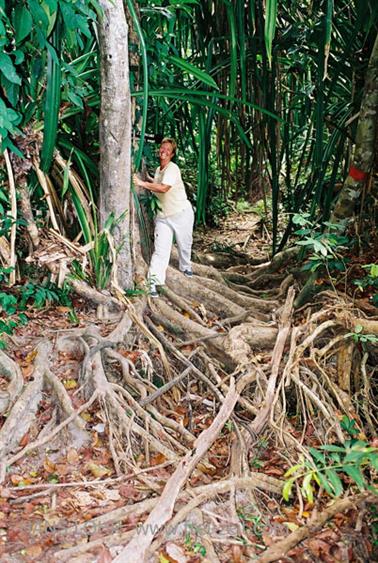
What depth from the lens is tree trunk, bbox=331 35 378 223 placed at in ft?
9.50

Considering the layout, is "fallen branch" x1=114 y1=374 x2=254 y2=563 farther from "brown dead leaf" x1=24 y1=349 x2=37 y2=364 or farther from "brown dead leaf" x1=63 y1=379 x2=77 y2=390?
"brown dead leaf" x1=24 y1=349 x2=37 y2=364

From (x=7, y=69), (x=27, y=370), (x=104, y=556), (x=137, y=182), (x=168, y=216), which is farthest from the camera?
(x=168, y=216)

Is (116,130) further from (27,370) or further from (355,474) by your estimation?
(355,474)

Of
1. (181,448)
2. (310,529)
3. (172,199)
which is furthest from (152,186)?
(310,529)

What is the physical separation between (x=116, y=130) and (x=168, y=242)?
83 cm

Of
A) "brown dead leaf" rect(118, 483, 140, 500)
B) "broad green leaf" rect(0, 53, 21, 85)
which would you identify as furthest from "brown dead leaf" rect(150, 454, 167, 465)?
"broad green leaf" rect(0, 53, 21, 85)

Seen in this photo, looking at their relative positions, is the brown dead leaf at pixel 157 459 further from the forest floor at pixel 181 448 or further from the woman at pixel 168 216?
the woman at pixel 168 216

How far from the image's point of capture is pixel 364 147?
2.97 m

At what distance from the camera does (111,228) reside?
111 inches

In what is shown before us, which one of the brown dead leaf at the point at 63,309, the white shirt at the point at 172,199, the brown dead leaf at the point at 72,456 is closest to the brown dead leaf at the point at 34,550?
the brown dead leaf at the point at 72,456

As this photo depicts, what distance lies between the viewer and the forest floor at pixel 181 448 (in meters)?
1.92

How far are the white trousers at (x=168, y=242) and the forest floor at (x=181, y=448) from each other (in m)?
0.15

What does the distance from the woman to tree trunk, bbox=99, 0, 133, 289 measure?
0.85 ft

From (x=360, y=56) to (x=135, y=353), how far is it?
2.02m
